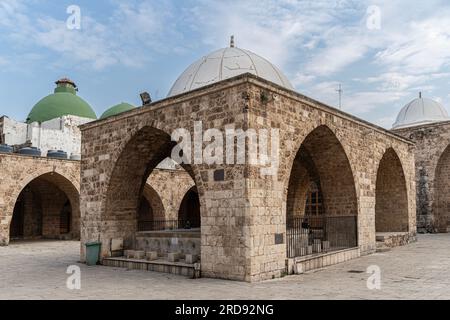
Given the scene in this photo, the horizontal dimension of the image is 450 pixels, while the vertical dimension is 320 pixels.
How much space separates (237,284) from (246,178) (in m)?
1.71

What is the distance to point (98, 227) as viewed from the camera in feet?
31.5

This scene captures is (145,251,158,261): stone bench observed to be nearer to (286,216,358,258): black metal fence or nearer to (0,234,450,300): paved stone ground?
(0,234,450,300): paved stone ground

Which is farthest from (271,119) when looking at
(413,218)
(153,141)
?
(413,218)

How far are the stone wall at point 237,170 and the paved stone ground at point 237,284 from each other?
2.11 ft

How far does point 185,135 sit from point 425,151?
14.5m

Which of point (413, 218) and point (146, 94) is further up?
point (146, 94)

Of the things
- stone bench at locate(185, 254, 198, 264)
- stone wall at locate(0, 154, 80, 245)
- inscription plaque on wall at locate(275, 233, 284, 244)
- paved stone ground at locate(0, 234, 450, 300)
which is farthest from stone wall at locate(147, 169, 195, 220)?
inscription plaque on wall at locate(275, 233, 284, 244)

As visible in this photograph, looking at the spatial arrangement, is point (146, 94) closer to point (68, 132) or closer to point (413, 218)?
point (413, 218)

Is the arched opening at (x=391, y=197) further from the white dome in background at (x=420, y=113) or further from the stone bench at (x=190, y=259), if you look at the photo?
the white dome in background at (x=420, y=113)

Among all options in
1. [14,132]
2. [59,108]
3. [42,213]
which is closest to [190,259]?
[42,213]

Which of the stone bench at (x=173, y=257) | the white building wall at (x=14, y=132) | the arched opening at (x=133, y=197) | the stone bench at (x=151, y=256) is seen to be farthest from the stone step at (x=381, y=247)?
the white building wall at (x=14, y=132)

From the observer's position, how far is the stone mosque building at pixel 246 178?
22.9ft

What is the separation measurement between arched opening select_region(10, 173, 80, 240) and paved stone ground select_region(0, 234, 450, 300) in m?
10.8
